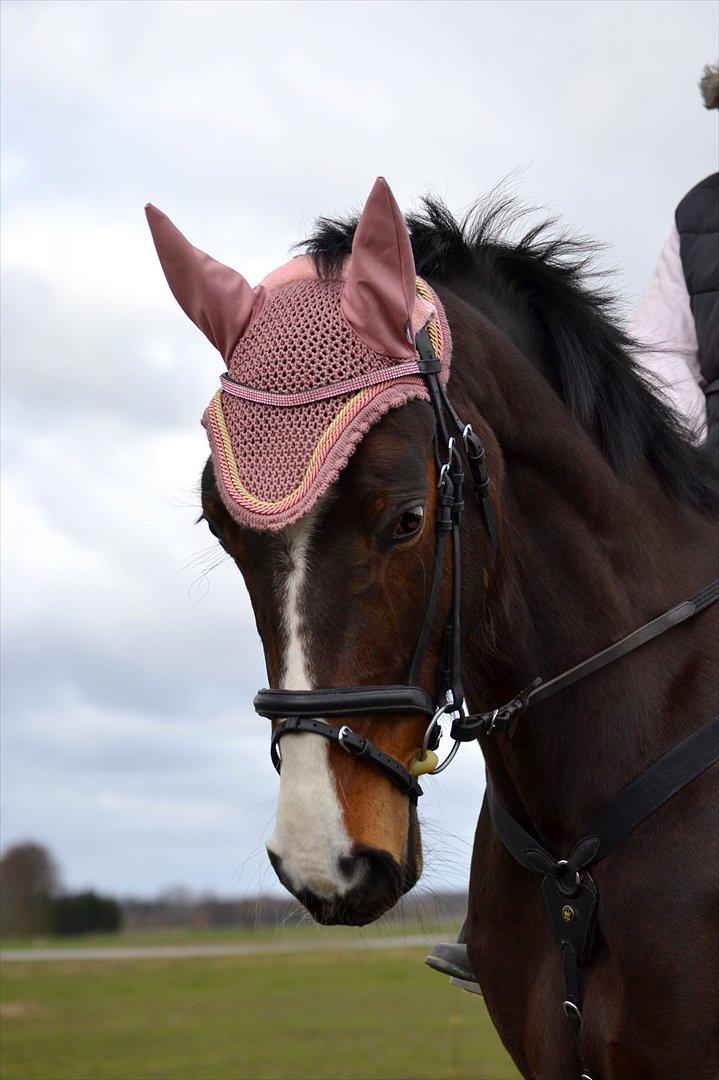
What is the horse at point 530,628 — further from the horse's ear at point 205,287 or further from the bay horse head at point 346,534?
the horse's ear at point 205,287

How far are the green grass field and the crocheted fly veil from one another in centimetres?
1280

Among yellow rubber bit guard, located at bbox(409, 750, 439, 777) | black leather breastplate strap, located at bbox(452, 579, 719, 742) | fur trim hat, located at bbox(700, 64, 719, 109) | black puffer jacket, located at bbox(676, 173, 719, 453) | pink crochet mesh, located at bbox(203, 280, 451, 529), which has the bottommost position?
yellow rubber bit guard, located at bbox(409, 750, 439, 777)

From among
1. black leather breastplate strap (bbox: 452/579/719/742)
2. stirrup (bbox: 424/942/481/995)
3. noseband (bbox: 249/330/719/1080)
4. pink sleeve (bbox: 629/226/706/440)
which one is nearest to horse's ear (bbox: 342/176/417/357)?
noseband (bbox: 249/330/719/1080)

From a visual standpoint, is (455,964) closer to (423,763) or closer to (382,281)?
(423,763)

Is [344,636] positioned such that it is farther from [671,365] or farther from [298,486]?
[671,365]

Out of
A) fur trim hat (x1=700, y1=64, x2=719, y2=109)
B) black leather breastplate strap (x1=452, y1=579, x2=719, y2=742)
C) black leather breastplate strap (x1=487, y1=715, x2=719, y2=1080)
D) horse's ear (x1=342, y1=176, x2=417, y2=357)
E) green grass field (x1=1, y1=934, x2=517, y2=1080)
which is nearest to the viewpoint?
horse's ear (x1=342, y1=176, x2=417, y2=357)

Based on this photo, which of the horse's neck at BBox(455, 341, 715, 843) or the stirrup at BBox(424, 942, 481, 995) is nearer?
the horse's neck at BBox(455, 341, 715, 843)

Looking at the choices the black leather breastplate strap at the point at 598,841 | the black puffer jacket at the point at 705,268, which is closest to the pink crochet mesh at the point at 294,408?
the black leather breastplate strap at the point at 598,841

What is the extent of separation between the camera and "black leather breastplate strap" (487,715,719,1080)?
362cm

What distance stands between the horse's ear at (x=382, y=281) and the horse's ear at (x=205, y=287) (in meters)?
0.39

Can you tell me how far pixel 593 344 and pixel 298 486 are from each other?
145 centimetres

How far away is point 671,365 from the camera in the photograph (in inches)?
204

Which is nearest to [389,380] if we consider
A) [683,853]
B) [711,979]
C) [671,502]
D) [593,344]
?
[593,344]

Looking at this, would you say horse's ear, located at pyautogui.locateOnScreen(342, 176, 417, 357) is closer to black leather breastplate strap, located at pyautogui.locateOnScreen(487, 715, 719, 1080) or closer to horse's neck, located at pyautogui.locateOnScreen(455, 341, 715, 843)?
horse's neck, located at pyautogui.locateOnScreen(455, 341, 715, 843)
